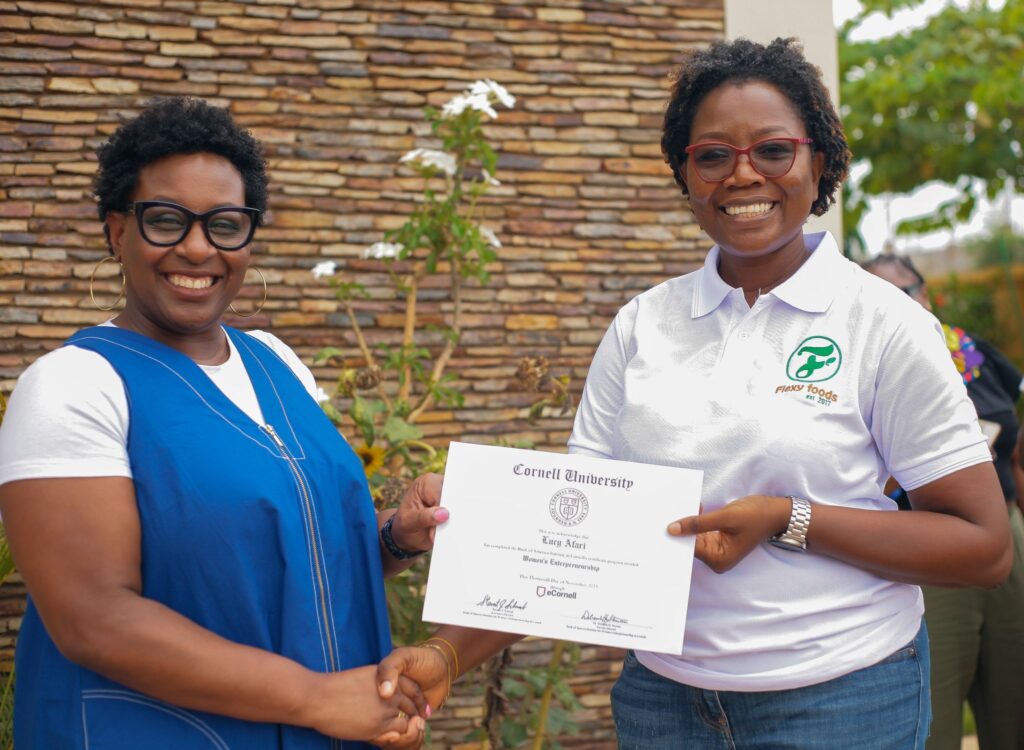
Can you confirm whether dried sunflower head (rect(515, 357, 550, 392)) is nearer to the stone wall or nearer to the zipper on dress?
the stone wall

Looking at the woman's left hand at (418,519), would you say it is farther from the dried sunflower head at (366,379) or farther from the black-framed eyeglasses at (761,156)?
the dried sunflower head at (366,379)

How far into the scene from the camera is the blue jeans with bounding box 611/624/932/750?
188 cm

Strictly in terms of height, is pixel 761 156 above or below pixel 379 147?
below

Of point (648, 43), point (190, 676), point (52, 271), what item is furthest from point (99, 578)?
point (648, 43)

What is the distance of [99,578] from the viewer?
5.49 ft

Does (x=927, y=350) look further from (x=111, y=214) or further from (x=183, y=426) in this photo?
(x=111, y=214)

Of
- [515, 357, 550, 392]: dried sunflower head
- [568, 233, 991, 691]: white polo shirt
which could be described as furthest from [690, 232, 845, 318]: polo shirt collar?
[515, 357, 550, 392]: dried sunflower head

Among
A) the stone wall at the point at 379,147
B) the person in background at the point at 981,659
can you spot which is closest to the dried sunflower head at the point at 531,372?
the stone wall at the point at 379,147

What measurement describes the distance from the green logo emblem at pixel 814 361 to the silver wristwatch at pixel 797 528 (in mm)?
225

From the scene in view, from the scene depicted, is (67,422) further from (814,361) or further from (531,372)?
(531,372)

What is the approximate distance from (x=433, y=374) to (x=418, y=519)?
217 centimetres

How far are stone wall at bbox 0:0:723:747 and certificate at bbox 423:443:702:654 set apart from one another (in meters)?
2.74

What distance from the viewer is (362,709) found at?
1.86m

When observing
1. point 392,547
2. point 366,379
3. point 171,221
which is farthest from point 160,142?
point 366,379
